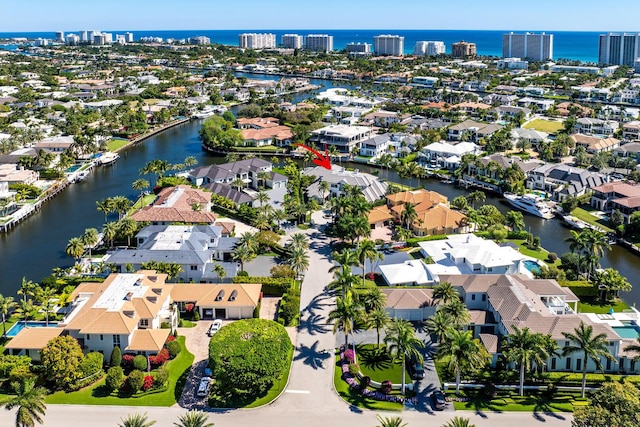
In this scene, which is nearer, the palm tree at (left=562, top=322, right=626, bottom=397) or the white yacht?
the palm tree at (left=562, top=322, right=626, bottom=397)

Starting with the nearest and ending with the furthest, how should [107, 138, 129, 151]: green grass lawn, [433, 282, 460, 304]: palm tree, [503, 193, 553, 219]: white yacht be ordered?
[433, 282, 460, 304]: palm tree
[503, 193, 553, 219]: white yacht
[107, 138, 129, 151]: green grass lawn

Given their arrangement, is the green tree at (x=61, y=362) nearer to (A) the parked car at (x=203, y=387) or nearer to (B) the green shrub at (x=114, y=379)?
(B) the green shrub at (x=114, y=379)

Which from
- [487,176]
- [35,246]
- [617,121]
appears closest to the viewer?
[35,246]

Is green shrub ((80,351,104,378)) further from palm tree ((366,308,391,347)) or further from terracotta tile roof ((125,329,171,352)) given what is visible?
palm tree ((366,308,391,347))

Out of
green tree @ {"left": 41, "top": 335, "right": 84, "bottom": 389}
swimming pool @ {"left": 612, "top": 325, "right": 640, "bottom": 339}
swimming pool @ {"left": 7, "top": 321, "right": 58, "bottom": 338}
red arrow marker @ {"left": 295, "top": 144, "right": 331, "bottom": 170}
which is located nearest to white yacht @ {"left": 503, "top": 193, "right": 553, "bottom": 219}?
red arrow marker @ {"left": 295, "top": 144, "right": 331, "bottom": 170}

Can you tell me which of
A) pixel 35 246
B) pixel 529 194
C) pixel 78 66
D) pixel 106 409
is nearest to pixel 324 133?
pixel 529 194

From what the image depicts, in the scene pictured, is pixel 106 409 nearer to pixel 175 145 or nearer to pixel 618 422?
pixel 618 422
